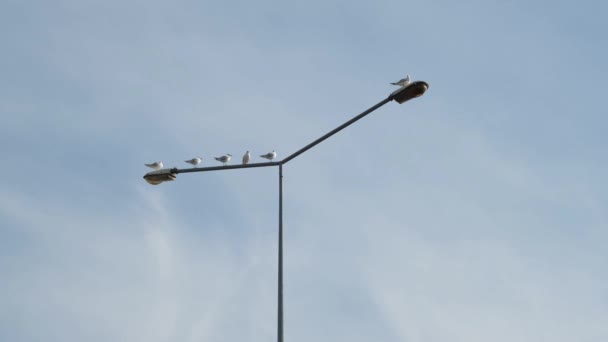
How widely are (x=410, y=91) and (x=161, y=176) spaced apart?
6.21 m

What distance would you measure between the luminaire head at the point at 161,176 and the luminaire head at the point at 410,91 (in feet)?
18.2

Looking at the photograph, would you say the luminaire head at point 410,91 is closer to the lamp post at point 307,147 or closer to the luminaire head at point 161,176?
the lamp post at point 307,147

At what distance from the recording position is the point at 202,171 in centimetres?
2147

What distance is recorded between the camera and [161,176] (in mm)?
22406

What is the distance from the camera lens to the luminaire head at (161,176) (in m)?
22.3

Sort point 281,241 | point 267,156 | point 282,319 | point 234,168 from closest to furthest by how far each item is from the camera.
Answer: point 282,319
point 281,241
point 234,168
point 267,156

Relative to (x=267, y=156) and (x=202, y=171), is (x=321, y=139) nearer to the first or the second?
(x=202, y=171)

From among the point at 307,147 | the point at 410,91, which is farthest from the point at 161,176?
the point at 410,91

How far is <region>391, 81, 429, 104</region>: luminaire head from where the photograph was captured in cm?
1958

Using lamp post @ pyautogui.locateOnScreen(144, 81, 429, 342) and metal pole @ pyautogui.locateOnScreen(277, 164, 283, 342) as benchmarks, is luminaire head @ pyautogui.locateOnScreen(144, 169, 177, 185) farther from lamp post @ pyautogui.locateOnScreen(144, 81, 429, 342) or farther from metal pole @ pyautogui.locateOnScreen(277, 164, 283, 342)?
metal pole @ pyautogui.locateOnScreen(277, 164, 283, 342)

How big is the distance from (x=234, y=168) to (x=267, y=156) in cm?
1377

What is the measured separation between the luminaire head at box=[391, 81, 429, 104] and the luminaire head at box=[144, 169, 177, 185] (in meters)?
5.56

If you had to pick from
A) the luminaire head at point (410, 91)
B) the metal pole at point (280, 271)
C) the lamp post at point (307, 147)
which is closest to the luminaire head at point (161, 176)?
the lamp post at point (307, 147)

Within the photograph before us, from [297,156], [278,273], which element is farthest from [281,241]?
[297,156]
